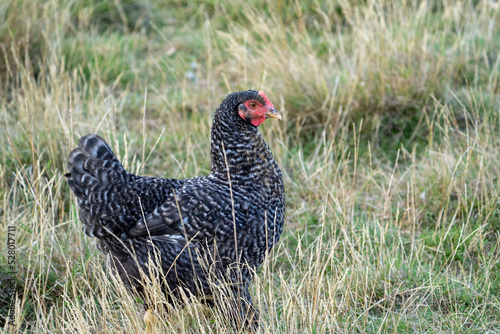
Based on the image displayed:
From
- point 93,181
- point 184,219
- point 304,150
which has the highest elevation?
point 93,181

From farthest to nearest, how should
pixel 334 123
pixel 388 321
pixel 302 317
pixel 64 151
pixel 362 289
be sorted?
pixel 334 123
pixel 64 151
pixel 362 289
pixel 388 321
pixel 302 317

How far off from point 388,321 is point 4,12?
5180mm

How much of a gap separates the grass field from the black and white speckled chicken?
193 mm

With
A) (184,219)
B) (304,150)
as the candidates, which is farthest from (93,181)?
(304,150)

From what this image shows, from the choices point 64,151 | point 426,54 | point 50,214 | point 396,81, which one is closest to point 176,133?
point 64,151

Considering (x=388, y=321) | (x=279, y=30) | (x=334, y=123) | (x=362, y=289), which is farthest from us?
(x=279, y=30)

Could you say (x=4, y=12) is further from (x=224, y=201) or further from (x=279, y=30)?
(x=224, y=201)

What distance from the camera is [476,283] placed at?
3414 millimetres

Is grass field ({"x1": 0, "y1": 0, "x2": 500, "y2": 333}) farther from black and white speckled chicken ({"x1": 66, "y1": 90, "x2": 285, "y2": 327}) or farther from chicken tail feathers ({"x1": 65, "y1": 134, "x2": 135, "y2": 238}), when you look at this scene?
chicken tail feathers ({"x1": 65, "y1": 134, "x2": 135, "y2": 238})

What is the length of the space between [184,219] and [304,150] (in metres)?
2.33

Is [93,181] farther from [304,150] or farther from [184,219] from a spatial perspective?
[304,150]

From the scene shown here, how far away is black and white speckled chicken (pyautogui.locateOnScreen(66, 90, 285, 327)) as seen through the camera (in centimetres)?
314

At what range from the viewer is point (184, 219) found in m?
3.16

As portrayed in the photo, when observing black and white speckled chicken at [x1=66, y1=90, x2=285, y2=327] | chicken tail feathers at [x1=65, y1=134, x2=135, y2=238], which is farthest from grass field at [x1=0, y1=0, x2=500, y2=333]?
chicken tail feathers at [x1=65, y1=134, x2=135, y2=238]
